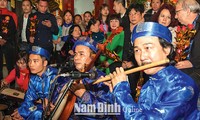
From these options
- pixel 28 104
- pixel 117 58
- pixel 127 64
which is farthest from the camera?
pixel 117 58

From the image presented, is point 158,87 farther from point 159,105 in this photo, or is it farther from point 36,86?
point 36,86

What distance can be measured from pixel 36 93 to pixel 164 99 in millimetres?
2274

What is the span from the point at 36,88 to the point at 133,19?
208 cm

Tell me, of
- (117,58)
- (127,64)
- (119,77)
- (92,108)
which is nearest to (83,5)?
(117,58)


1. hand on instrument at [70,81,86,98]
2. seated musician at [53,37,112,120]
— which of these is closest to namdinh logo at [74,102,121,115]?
seated musician at [53,37,112,120]

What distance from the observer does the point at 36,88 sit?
3.84 metres

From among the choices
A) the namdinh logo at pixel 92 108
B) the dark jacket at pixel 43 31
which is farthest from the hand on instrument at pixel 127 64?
Answer: the dark jacket at pixel 43 31

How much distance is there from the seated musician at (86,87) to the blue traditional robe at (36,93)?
433mm

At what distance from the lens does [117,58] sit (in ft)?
15.8

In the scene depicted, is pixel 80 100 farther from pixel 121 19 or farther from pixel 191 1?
pixel 121 19

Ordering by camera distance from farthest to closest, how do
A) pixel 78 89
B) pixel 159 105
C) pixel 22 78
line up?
1. pixel 22 78
2. pixel 78 89
3. pixel 159 105

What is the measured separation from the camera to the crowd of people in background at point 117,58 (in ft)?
6.77

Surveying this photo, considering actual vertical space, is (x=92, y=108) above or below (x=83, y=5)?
below

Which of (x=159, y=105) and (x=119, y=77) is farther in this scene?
(x=119, y=77)
